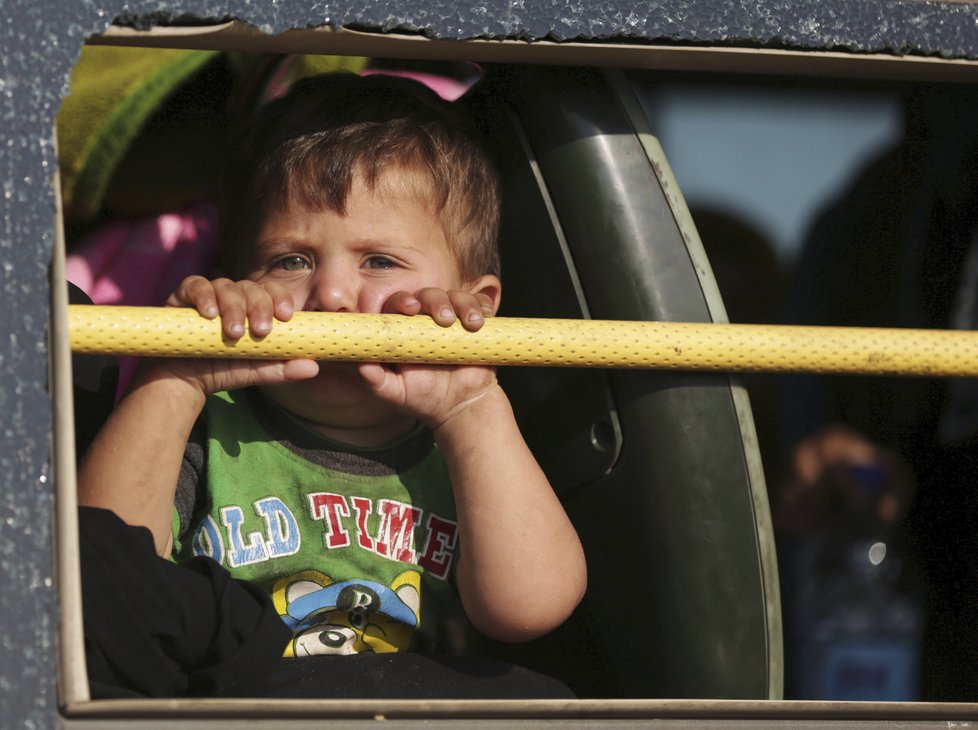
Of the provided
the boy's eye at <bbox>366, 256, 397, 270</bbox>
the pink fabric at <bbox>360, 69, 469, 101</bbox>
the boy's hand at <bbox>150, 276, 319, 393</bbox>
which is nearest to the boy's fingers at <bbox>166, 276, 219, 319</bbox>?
the boy's hand at <bbox>150, 276, 319, 393</bbox>

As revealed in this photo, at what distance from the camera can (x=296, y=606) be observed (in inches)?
46.2

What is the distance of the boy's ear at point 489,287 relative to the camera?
131 cm

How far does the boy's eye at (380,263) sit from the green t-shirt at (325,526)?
200mm

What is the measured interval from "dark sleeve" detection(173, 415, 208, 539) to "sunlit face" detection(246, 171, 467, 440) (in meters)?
0.10

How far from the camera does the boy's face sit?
3.85 ft

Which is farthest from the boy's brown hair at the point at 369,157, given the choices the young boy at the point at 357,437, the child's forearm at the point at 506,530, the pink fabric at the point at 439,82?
the child's forearm at the point at 506,530

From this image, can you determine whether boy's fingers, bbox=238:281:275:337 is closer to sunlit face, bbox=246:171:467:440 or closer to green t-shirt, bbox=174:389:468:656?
sunlit face, bbox=246:171:467:440

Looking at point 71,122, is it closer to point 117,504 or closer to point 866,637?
point 117,504

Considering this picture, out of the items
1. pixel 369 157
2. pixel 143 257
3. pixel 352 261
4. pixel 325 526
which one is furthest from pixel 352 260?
pixel 143 257

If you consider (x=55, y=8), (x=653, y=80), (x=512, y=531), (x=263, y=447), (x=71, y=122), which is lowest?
(x=512, y=531)

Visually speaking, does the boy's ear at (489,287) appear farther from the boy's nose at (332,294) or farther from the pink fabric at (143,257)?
the pink fabric at (143,257)

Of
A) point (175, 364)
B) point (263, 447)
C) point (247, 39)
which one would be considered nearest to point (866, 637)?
point (263, 447)

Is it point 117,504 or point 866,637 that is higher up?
point 117,504

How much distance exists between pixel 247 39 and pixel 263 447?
1.91 ft
